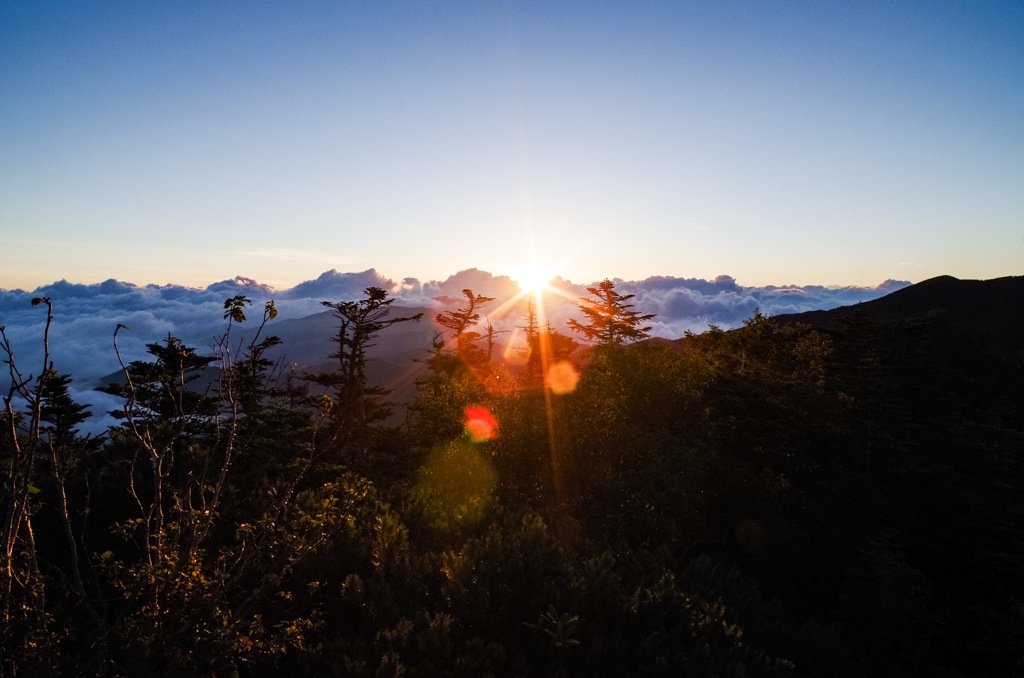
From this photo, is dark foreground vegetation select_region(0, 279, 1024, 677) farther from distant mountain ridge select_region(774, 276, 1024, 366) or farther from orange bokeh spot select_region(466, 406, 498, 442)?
distant mountain ridge select_region(774, 276, 1024, 366)

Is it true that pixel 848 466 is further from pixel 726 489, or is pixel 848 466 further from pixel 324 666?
pixel 324 666

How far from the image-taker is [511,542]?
11984 millimetres

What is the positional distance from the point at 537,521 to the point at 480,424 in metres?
9.85

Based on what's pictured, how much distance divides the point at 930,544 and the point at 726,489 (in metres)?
7.37

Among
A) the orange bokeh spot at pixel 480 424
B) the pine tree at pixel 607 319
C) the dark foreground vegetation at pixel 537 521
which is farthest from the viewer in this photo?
the pine tree at pixel 607 319

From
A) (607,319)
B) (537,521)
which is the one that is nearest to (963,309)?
(607,319)

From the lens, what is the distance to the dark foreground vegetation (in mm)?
7211

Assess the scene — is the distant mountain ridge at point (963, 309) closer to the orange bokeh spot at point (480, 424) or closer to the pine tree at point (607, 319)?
the pine tree at point (607, 319)

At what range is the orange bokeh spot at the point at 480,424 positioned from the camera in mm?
21484

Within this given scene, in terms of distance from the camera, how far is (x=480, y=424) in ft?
74.9

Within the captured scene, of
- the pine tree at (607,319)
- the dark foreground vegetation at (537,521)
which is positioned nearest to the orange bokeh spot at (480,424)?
the dark foreground vegetation at (537,521)

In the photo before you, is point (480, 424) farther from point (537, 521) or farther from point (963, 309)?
point (963, 309)

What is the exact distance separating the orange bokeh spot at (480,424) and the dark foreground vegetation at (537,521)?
0.69ft

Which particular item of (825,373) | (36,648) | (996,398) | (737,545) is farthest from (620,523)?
(996,398)
